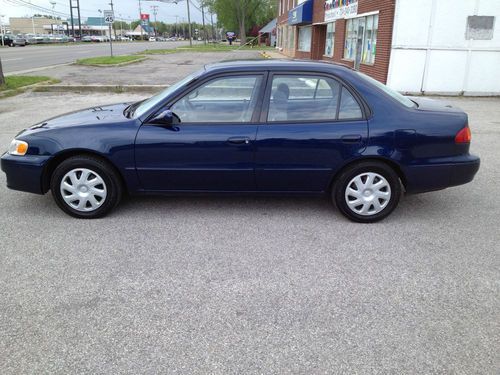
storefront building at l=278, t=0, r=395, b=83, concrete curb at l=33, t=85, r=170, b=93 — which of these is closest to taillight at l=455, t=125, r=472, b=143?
storefront building at l=278, t=0, r=395, b=83

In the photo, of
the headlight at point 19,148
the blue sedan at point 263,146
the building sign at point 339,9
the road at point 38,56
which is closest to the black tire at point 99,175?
the blue sedan at point 263,146

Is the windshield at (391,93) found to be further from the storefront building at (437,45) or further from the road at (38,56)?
the road at (38,56)

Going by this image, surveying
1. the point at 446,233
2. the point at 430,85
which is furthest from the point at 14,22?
the point at 446,233

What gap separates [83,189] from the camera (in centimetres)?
443

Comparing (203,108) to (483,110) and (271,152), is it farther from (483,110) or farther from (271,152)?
(483,110)

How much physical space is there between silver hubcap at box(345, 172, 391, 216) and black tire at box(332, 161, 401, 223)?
0.04 ft

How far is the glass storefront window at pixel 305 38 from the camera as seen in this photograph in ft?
93.5

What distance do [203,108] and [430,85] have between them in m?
12.0

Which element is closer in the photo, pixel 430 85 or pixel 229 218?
pixel 229 218

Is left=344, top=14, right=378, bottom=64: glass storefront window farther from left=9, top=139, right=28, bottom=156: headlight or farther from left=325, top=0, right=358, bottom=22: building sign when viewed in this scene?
left=9, top=139, right=28, bottom=156: headlight

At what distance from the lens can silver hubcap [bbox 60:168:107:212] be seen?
173 inches

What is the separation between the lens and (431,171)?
173 inches

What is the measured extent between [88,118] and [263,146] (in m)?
1.87

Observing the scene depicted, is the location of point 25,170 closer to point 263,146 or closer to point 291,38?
point 263,146
